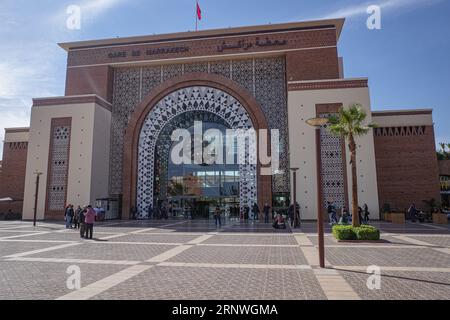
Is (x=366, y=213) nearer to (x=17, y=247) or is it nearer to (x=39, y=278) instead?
(x=17, y=247)

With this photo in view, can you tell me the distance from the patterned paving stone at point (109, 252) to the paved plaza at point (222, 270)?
0.09 feet

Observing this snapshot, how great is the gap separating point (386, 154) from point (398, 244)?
1492 cm

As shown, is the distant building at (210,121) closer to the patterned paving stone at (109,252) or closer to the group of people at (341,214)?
the group of people at (341,214)

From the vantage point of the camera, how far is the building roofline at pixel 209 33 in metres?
24.8

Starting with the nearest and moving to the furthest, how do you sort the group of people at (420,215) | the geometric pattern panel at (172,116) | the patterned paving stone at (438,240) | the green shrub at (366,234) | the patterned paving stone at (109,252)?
the patterned paving stone at (109,252), the patterned paving stone at (438,240), the green shrub at (366,234), the group of people at (420,215), the geometric pattern panel at (172,116)

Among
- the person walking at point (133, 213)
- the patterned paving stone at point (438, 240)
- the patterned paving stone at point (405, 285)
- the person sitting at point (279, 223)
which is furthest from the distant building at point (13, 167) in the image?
the patterned paving stone at point (405, 285)

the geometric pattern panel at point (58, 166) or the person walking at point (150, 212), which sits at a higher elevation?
the geometric pattern panel at point (58, 166)

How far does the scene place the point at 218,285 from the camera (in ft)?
20.3

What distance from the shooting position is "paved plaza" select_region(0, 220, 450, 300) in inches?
223

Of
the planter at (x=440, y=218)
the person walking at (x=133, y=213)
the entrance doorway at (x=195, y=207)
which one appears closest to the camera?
the planter at (x=440, y=218)

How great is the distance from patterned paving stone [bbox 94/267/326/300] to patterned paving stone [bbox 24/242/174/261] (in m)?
2.15

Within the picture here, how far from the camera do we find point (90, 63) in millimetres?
27797

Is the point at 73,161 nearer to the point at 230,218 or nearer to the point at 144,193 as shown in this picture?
the point at 144,193
